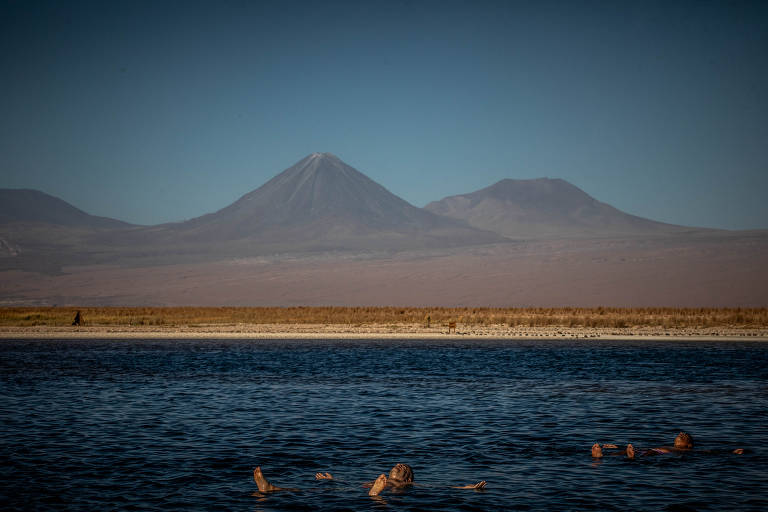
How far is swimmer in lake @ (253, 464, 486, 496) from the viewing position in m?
11.6

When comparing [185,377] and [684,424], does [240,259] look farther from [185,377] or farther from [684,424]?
[684,424]

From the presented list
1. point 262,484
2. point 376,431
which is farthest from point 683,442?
point 262,484

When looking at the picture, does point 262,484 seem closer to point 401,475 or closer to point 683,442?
point 401,475

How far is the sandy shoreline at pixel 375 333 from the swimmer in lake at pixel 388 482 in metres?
33.1

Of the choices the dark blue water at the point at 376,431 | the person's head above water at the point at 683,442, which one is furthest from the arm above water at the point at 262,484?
the person's head above water at the point at 683,442

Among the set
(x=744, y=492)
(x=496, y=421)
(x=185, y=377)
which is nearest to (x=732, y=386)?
(x=496, y=421)

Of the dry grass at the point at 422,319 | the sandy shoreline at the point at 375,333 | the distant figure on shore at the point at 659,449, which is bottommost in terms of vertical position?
the distant figure on shore at the point at 659,449

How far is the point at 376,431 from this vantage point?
16.6 m

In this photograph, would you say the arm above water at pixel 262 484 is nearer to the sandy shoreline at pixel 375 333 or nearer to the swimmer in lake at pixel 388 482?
the swimmer in lake at pixel 388 482

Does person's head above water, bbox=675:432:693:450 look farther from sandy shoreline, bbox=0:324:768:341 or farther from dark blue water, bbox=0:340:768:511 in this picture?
sandy shoreline, bbox=0:324:768:341

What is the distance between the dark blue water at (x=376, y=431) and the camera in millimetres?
11688

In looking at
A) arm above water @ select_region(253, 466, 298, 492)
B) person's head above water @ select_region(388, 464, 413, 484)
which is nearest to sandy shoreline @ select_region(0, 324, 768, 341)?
person's head above water @ select_region(388, 464, 413, 484)

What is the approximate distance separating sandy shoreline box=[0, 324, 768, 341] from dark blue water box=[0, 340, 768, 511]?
1301cm

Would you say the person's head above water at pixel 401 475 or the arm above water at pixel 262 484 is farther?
the person's head above water at pixel 401 475
